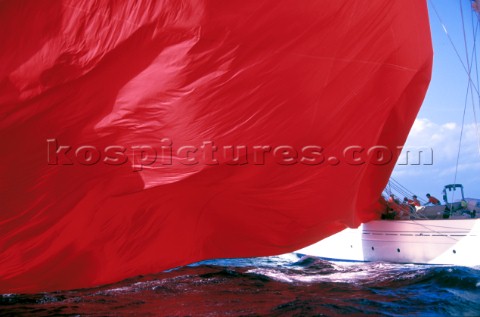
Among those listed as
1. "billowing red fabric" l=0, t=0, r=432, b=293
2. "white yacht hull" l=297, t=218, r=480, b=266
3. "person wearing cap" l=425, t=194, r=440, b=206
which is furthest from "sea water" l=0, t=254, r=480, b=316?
"person wearing cap" l=425, t=194, r=440, b=206

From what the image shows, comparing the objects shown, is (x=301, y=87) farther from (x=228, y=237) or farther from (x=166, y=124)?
(x=228, y=237)

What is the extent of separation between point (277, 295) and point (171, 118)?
281 centimetres

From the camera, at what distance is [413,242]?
818 cm

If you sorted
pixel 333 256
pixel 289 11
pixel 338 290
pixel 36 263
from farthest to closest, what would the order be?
pixel 333 256 → pixel 338 290 → pixel 289 11 → pixel 36 263

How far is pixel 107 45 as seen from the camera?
15.5ft

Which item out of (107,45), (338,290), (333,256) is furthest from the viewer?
(333,256)

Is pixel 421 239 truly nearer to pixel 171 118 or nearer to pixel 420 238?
pixel 420 238

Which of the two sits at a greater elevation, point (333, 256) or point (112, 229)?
point (112, 229)

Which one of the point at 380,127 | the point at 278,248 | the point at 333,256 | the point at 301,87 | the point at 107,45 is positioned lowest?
the point at 333,256

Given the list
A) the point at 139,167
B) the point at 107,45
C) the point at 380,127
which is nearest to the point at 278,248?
the point at 380,127

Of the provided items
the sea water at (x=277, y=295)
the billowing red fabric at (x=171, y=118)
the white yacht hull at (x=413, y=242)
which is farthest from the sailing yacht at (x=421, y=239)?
the billowing red fabric at (x=171, y=118)

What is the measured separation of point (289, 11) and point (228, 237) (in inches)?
141

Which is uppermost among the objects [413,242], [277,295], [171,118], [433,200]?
[171,118]

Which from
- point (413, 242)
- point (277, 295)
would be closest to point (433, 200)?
point (413, 242)
